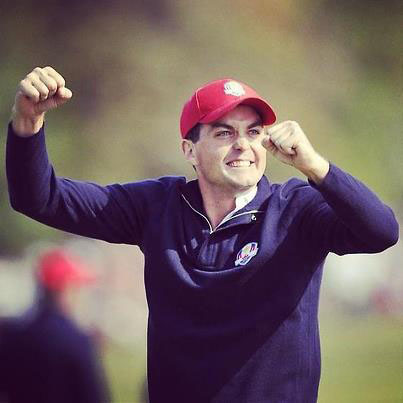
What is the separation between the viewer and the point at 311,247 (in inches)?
65.9

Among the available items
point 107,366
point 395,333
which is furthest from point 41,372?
point 395,333

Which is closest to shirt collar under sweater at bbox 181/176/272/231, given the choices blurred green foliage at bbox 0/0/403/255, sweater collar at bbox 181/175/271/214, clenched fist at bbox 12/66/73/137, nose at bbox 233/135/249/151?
sweater collar at bbox 181/175/271/214

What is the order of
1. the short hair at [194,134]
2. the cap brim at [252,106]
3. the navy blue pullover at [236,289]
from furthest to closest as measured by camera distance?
the short hair at [194,134], the cap brim at [252,106], the navy blue pullover at [236,289]

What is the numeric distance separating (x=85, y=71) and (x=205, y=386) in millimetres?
1511

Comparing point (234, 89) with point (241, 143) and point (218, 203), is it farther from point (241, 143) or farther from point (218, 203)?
point (218, 203)

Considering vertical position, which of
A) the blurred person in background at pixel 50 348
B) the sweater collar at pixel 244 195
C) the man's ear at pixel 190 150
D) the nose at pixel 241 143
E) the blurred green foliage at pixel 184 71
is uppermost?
the blurred green foliage at pixel 184 71

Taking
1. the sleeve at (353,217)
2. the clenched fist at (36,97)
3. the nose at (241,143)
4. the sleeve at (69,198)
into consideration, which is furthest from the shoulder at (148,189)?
the sleeve at (353,217)

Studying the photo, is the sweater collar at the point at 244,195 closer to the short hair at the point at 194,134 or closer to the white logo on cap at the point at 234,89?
the short hair at the point at 194,134

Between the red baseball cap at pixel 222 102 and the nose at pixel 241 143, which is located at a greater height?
the red baseball cap at pixel 222 102

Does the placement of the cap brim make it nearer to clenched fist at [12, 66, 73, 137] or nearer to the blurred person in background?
clenched fist at [12, 66, 73, 137]

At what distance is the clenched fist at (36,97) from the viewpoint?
1.54 metres

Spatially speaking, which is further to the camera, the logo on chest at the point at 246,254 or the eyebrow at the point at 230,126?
the eyebrow at the point at 230,126

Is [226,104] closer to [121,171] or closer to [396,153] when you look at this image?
[121,171]

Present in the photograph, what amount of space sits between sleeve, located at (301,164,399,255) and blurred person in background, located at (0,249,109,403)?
4.53ft
